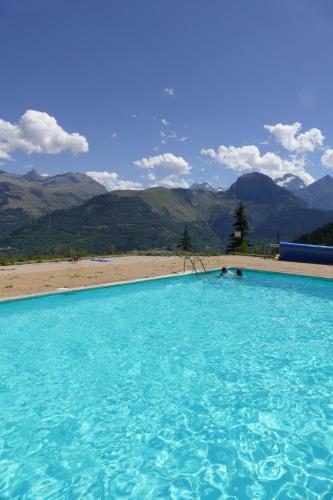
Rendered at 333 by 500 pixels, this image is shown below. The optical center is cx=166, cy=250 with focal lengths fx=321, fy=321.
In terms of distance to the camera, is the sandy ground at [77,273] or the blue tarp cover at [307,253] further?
the blue tarp cover at [307,253]

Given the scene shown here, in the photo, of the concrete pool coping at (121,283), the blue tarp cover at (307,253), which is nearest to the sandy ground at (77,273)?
the concrete pool coping at (121,283)

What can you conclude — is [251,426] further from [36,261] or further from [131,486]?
[36,261]

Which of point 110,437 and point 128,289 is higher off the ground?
point 128,289

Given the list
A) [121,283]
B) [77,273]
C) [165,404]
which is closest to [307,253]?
[121,283]

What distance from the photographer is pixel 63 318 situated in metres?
15.5

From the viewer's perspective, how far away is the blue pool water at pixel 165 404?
234 inches

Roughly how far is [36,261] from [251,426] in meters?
26.7

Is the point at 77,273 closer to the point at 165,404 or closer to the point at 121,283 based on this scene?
the point at 121,283

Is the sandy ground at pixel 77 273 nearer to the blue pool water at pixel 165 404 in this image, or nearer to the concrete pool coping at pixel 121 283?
the concrete pool coping at pixel 121 283

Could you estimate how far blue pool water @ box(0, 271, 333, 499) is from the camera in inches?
234

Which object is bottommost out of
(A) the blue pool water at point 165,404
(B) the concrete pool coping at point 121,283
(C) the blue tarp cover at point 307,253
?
(A) the blue pool water at point 165,404

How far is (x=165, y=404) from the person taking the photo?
8414 millimetres

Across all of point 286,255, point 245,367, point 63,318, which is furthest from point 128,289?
point 286,255

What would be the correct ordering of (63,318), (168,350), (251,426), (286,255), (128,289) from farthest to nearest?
(286,255) → (128,289) → (63,318) → (168,350) → (251,426)
